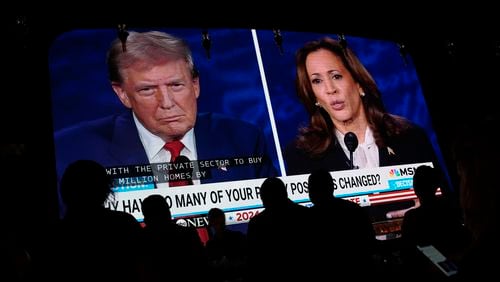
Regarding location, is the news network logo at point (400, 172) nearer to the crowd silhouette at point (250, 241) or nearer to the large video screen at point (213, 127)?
the large video screen at point (213, 127)

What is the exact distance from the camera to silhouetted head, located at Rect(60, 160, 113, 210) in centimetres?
156

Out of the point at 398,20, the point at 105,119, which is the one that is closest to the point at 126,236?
the point at 105,119

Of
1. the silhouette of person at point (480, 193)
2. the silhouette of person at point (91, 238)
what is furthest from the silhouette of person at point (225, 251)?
the silhouette of person at point (480, 193)

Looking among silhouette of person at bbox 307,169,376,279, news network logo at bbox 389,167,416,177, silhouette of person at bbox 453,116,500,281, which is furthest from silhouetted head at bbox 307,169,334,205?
news network logo at bbox 389,167,416,177

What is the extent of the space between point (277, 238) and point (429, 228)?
82cm

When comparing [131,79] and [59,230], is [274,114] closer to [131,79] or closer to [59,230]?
[131,79]

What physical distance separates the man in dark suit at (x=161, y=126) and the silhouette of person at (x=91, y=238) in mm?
2011

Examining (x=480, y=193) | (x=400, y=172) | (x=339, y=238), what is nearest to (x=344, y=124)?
(x=400, y=172)

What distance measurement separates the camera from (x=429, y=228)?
2365mm

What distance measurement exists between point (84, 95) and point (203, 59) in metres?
1.13

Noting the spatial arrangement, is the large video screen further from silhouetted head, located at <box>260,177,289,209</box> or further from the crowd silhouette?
silhouetted head, located at <box>260,177,289,209</box>

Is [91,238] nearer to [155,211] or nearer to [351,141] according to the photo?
[155,211]

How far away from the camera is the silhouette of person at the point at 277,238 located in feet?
7.30

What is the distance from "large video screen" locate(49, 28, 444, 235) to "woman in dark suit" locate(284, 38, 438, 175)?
2.4 inches
